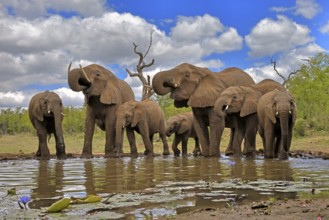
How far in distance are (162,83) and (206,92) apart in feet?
4.70

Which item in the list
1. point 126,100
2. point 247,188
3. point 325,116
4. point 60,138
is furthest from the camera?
point 325,116

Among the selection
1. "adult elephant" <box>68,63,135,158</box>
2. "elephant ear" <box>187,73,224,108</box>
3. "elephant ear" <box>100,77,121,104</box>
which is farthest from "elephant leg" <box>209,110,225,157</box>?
"elephant ear" <box>100,77,121,104</box>

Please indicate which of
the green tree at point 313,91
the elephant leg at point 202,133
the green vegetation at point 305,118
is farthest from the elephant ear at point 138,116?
the green tree at point 313,91

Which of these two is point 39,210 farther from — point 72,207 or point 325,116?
point 325,116

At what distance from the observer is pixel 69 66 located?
16188 millimetres

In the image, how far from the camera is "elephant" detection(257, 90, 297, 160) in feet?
42.1

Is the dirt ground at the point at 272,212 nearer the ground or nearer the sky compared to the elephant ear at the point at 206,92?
nearer the ground

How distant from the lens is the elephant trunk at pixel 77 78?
1612 centimetres

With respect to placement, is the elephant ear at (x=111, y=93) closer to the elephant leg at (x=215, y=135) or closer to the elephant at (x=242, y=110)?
the elephant leg at (x=215, y=135)

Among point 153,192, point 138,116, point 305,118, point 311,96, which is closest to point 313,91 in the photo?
point 311,96

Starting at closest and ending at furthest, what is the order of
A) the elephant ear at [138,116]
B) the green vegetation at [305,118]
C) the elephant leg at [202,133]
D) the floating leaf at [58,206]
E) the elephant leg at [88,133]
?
the floating leaf at [58,206] < the elephant leg at [202,133] < the elephant leg at [88,133] < the elephant ear at [138,116] < the green vegetation at [305,118]

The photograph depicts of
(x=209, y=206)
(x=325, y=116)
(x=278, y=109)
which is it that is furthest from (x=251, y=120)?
(x=325, y=116)

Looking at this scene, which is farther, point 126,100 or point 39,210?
point 126,100

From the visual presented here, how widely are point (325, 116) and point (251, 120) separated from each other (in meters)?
19.0
